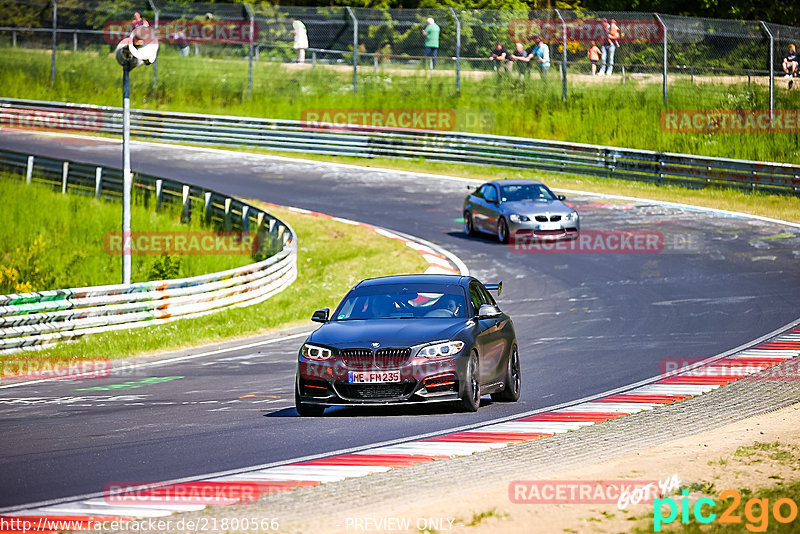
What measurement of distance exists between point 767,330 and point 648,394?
5.37 meters

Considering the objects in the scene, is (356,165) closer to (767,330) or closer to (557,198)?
(557,198)

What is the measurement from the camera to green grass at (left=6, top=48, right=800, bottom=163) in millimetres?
36656

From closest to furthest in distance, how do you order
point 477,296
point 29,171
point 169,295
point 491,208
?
1. point 477,296
2. point 169,295
3. point 491,208
4. point 29,171

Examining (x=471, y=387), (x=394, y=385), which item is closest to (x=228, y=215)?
(x=471, y=387)

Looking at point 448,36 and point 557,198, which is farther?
point 448,36

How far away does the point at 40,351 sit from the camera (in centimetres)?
1844

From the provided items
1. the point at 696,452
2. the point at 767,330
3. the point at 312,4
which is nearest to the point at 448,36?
the point at 312,4

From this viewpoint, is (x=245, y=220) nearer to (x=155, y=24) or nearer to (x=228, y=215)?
(x=228, y=215)

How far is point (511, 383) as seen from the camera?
498 inches

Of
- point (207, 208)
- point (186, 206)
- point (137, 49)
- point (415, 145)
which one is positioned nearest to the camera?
point (137, 49)

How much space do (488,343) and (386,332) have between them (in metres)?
1.17

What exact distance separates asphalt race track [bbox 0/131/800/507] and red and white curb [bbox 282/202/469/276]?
38cm

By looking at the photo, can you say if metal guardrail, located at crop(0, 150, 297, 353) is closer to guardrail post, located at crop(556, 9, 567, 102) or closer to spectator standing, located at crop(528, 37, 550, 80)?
guardrail post, located at crop(556, 9, 567, 102)

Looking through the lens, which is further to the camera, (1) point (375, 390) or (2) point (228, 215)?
(2) point (228, 215)
